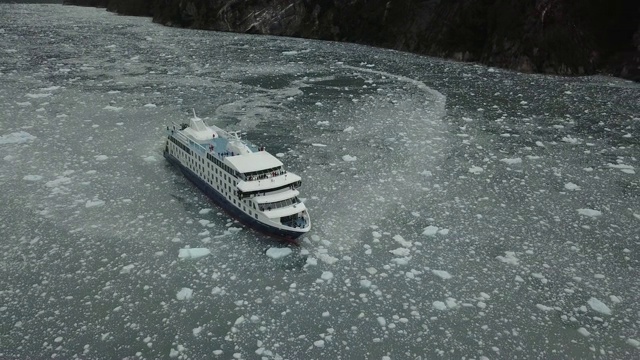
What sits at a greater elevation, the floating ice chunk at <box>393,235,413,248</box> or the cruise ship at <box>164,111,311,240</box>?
the cruise ship at <box>164,111,311,240</box>

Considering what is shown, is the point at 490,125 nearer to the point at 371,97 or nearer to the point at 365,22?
the point at 371,97

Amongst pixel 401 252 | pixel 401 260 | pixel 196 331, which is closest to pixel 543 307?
pixel 401 260

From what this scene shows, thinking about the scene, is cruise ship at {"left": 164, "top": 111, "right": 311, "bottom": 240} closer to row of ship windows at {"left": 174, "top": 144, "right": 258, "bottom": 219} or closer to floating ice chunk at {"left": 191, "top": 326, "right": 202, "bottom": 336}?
row of ship windows at {"left": 174, "top": 144, "right": 258, "bottom": 219}

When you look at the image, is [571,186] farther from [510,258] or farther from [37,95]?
[37,95]

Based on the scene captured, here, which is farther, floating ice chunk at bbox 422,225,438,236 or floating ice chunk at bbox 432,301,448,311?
floating ice chunk at bbox 422,225,438,236

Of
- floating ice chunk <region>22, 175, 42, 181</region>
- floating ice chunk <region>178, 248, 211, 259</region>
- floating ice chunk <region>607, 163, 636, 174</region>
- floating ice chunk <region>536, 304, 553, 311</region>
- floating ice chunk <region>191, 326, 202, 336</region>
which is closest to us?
floating ice chunk <region>191, 326, 202, 336</region>

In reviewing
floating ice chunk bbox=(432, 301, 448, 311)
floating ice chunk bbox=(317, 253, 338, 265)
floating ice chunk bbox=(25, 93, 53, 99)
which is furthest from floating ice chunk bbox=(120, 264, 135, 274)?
floating ice chunk bbox=(25, 93, 53, 99)

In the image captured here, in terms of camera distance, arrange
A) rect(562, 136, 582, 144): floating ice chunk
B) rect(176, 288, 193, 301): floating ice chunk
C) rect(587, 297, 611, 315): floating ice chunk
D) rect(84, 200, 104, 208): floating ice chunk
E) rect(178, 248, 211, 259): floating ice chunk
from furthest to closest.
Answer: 1. rect(562, 136, 582, 144): floating ice chunk
2. rect(84, 200, 104, 208): floating ice chunk
3. rect(178, 248, 211, 259): floating ice chunk
4. rect(176, 288, 193, 301): floating ice chunk
5. rect(587, 297, 611, 315): floating ice chunk
